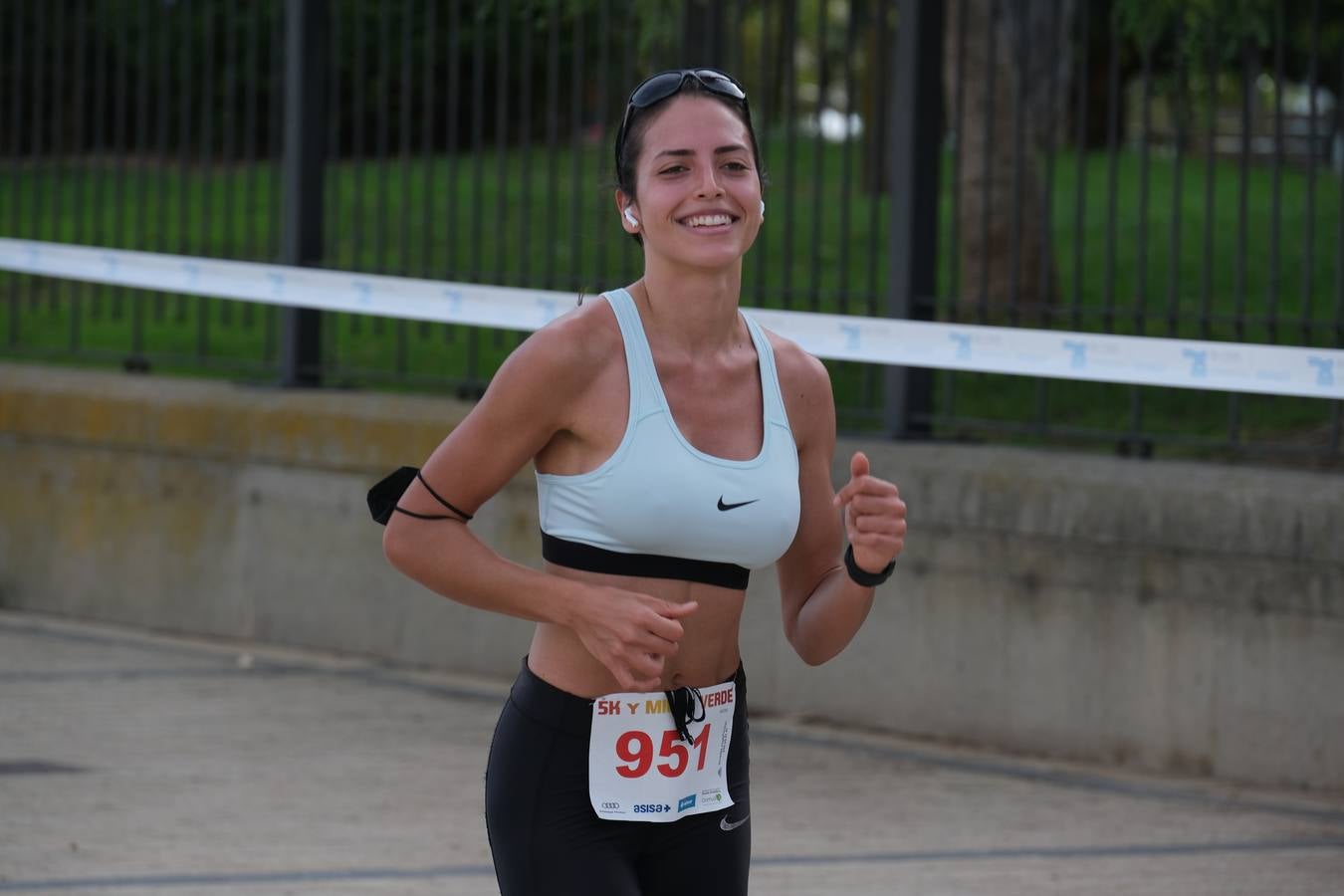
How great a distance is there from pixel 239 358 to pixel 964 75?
3.71 m

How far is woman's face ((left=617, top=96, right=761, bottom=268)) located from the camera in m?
2.97

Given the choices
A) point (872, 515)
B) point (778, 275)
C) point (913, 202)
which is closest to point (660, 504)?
point (872, 515)

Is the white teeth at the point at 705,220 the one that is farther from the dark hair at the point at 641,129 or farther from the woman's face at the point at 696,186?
the dark hair at the point at 641,129

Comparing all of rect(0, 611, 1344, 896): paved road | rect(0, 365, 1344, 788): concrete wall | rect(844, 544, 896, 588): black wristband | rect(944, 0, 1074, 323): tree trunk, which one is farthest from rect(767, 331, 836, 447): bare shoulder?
rect(944, 0, 1074, 323): tree trunk

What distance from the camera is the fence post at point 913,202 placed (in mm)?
7578

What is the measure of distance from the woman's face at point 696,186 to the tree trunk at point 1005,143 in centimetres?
437

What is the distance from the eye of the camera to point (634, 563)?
295 centimetres

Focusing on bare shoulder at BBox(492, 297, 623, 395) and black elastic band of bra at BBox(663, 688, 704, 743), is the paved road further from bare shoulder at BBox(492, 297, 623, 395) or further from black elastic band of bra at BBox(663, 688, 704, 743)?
bare shoulder at BBox(492, 297, 623, 395)

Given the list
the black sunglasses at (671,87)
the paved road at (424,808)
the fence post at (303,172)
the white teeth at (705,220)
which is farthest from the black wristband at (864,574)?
the fence post at (303,172)

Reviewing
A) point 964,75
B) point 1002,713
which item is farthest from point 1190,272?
point 1002,713

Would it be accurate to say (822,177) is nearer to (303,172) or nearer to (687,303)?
(303,172)

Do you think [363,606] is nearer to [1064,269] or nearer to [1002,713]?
[1002,713]

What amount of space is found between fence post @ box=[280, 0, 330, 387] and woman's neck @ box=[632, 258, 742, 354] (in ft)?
19.8

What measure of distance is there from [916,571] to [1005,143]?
2788 mm
